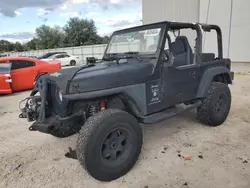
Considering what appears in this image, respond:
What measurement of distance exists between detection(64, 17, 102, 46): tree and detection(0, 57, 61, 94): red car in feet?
141

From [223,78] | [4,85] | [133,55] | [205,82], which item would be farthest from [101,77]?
[4,85]

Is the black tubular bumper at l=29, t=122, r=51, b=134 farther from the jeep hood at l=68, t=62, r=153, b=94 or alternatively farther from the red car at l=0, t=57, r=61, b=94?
the red car at l=0, t=57, r=61, b=94

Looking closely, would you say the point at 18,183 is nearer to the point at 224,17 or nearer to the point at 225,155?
the point at 225,155

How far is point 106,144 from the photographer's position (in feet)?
9.59

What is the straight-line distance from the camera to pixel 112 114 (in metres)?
2.88

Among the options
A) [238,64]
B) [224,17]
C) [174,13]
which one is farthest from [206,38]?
[174,13]

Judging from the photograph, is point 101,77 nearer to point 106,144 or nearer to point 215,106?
point 106,144

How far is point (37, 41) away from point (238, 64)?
207 ft

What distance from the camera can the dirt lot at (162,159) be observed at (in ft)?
9.47

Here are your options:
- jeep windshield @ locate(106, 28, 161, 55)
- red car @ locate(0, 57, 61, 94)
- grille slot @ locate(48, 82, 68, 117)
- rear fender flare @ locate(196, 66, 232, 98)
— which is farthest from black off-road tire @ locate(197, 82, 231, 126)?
red car @ locate(0, 57, 61, 94)

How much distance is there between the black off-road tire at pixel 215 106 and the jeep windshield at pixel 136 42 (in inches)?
63.1

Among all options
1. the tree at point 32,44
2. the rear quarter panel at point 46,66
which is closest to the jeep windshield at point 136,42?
Answer: the rear quarter panel at point 46,66

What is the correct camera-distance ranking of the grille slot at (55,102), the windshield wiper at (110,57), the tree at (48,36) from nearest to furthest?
the grille slot at (55,102)
the windshield wiper at (110,57)
the tree at (48,36)

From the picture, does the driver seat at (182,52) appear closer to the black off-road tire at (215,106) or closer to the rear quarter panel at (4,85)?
the black off-road tire at (215,106)
